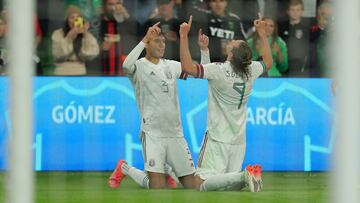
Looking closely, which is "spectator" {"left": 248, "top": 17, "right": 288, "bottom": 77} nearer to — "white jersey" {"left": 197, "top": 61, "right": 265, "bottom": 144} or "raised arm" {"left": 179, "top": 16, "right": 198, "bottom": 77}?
"white jersey" {"left": 197, "top": 61, "right": 265, "bottom": 144}

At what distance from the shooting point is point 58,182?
642 cm

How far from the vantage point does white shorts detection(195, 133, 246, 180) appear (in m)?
6.36

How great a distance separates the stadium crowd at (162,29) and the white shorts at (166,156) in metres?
0.52

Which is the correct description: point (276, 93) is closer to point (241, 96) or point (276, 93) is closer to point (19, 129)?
point (241, 96)

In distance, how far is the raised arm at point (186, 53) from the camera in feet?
19.8

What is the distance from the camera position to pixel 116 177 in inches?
253

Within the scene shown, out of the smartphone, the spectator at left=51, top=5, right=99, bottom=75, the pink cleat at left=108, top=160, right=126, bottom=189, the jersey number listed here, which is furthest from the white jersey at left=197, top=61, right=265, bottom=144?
the smartphone

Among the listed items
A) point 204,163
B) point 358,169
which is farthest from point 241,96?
point 358,169

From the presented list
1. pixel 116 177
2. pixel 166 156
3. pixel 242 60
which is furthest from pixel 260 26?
pixel 116 177

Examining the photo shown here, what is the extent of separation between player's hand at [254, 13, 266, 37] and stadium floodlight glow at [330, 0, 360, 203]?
11.7 feet

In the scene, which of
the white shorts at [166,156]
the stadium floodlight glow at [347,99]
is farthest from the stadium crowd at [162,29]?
the stadium floodlight glow at [347,99]

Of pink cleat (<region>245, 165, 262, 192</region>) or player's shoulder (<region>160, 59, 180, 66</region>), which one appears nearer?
pink cleat (<region>245, 165, 262, 192</region>)

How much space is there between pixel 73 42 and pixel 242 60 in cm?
106

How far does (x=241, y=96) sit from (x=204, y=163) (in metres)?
0.46
